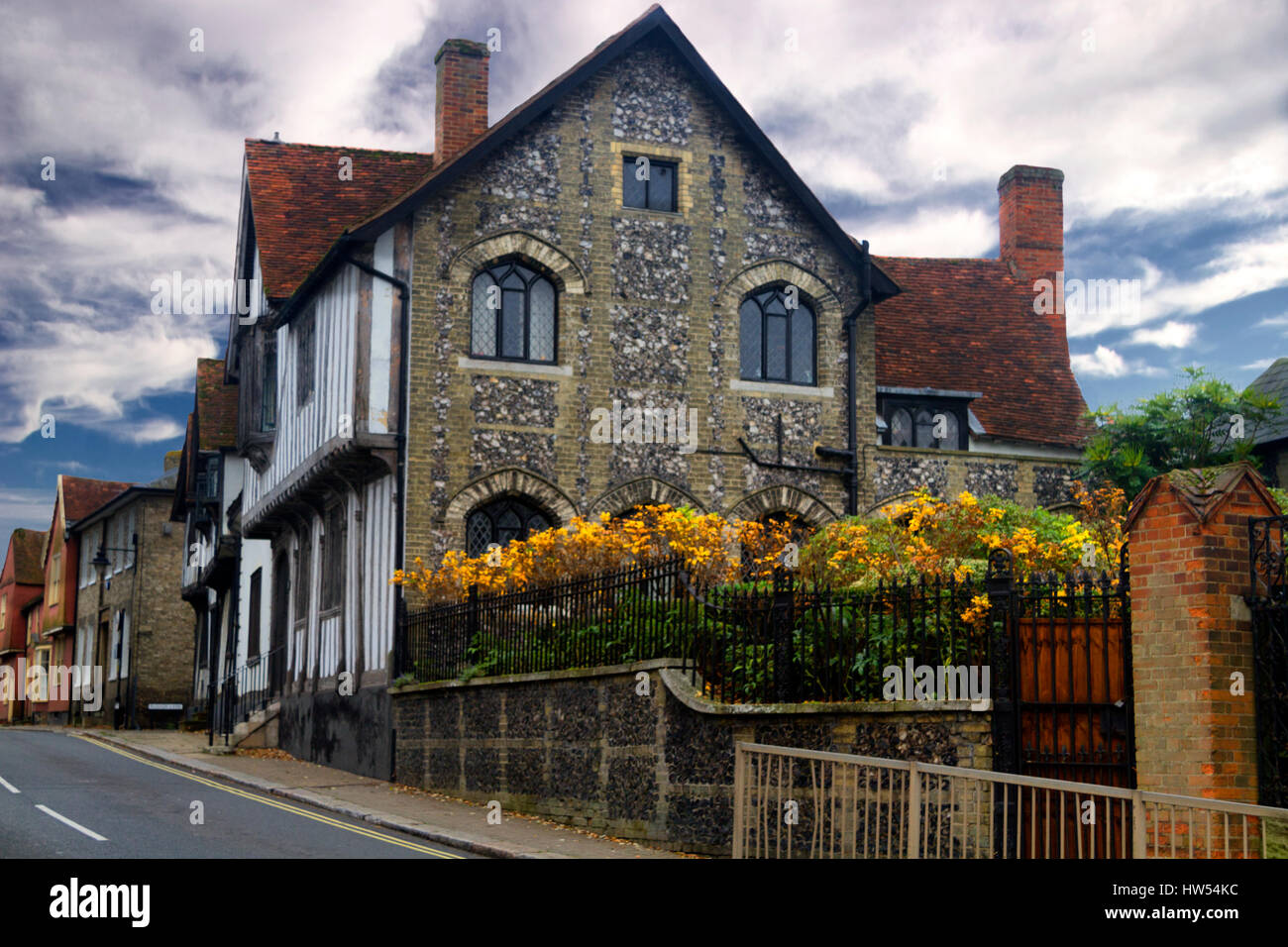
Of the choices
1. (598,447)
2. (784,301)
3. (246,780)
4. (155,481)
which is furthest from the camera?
(155,481)

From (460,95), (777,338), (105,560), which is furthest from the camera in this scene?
(105,560)

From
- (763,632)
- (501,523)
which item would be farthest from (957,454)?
(763,632)

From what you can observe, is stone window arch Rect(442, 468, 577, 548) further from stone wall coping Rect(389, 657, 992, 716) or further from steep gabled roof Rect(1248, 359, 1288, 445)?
steep gabled roof Rect(1248, 359, 1288, 445)

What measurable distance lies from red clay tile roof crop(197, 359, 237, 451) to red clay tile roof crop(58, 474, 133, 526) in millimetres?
23545

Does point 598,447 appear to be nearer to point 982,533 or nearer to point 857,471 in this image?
point 857,471

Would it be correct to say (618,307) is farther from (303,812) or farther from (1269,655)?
(1269,655)

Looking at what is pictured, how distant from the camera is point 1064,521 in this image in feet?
60.5

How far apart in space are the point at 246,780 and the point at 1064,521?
11.4m

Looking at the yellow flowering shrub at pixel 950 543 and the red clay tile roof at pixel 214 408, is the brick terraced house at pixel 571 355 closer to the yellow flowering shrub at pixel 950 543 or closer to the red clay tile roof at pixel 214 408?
the yellow flowering shrub at pixel 950 543

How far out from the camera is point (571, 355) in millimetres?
21812

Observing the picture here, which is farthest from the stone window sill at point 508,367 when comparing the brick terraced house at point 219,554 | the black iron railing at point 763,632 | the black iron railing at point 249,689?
the brick terraced house at point 219,554

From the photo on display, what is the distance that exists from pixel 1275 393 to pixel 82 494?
4693cm

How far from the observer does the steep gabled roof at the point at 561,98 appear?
69.0 ft
